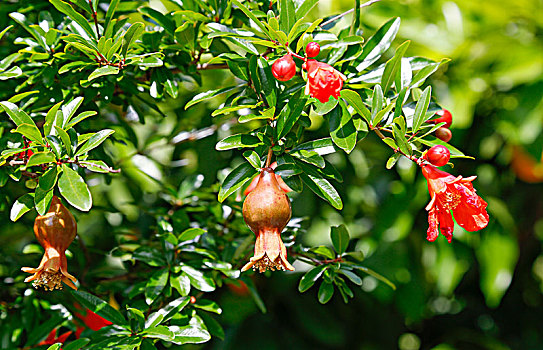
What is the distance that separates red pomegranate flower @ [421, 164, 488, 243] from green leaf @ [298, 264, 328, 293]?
0.15 meters

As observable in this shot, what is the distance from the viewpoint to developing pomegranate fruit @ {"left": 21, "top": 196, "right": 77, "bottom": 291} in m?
0.54

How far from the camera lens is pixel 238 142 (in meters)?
0.53

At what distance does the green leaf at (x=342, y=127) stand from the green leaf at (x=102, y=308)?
0.97ft

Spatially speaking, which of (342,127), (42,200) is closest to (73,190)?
(42,200)

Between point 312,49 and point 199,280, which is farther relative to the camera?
point 199,280

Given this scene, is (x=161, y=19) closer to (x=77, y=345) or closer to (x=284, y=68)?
(x=284, y=68)

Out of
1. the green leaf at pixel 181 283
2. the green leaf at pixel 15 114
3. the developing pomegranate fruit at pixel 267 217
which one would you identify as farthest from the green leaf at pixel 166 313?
the green leaf at pixel 15 114

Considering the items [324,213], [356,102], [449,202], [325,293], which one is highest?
[356,102]

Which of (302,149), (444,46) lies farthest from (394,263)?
(302,149)

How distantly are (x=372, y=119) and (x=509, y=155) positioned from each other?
1029 mm

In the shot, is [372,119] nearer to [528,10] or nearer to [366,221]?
[366,221]

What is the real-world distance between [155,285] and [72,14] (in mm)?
297

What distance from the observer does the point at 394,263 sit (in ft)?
4.29

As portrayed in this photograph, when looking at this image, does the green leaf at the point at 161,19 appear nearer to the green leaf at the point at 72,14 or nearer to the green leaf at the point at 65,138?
the green leaf at the point at 72,14
